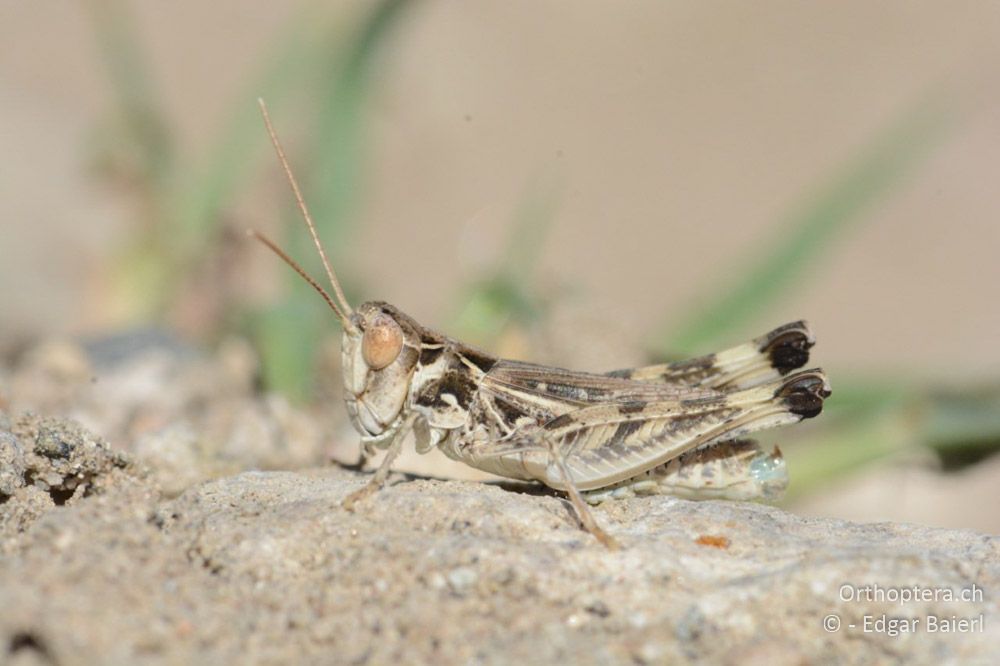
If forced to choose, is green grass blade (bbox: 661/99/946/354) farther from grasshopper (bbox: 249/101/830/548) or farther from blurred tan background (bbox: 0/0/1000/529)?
grasshopper (bbox: 249/101/830/548)

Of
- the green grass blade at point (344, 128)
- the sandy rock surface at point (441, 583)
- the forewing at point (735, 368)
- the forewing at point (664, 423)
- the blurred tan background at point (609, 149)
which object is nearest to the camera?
the sandy rock surface at point (441, 583)

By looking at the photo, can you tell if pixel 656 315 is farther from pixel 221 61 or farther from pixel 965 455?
pixel 221 61

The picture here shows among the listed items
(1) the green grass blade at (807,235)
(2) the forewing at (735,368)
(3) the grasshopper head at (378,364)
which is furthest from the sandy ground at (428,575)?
(1) the green grass blade at (807,235)

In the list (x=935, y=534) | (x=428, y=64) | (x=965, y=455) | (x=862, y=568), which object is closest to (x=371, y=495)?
(x=862, y=568)

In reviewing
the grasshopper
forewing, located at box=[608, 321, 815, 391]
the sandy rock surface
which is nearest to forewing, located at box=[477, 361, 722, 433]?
the grasshopper

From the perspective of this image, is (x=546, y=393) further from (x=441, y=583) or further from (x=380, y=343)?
(x=441, y=583)

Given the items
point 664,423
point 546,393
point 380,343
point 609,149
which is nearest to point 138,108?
point 380,343

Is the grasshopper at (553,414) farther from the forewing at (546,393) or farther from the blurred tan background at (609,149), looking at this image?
the blurred tan background at (609,149)
